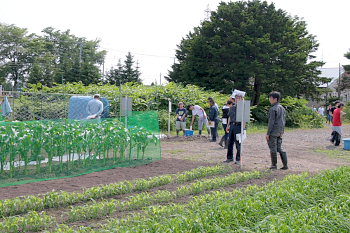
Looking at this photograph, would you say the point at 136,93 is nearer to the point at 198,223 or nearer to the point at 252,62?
the point at 252,62

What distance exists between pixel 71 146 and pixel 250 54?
23.4 metres

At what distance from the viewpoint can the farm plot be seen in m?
3.36

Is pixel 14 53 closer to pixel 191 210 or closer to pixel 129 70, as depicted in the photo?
pixel 129 70

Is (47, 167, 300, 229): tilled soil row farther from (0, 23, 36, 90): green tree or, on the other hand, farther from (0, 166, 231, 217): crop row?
(0, 23, 36, 90): green tree

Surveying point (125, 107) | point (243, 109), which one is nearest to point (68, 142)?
point (125, 107)

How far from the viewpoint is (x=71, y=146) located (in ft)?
22.0

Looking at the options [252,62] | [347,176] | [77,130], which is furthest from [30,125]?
[252,62]

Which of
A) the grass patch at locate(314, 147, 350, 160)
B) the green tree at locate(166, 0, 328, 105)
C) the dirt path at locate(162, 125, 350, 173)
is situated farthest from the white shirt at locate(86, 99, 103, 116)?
the green tree at locate(166, 0, 328, 105)

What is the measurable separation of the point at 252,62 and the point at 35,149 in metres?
22.3

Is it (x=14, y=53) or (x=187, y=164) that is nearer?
(x=187, y=164)

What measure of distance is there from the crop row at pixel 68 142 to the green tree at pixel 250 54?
2011 cm

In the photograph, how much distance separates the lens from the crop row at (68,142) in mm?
6043

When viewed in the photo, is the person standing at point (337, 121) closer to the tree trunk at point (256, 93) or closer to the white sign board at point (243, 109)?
the white sign board at point (243, 109)

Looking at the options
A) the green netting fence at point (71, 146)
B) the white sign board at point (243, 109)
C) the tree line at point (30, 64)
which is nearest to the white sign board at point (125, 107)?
the green netting fence at point (71, 146)
